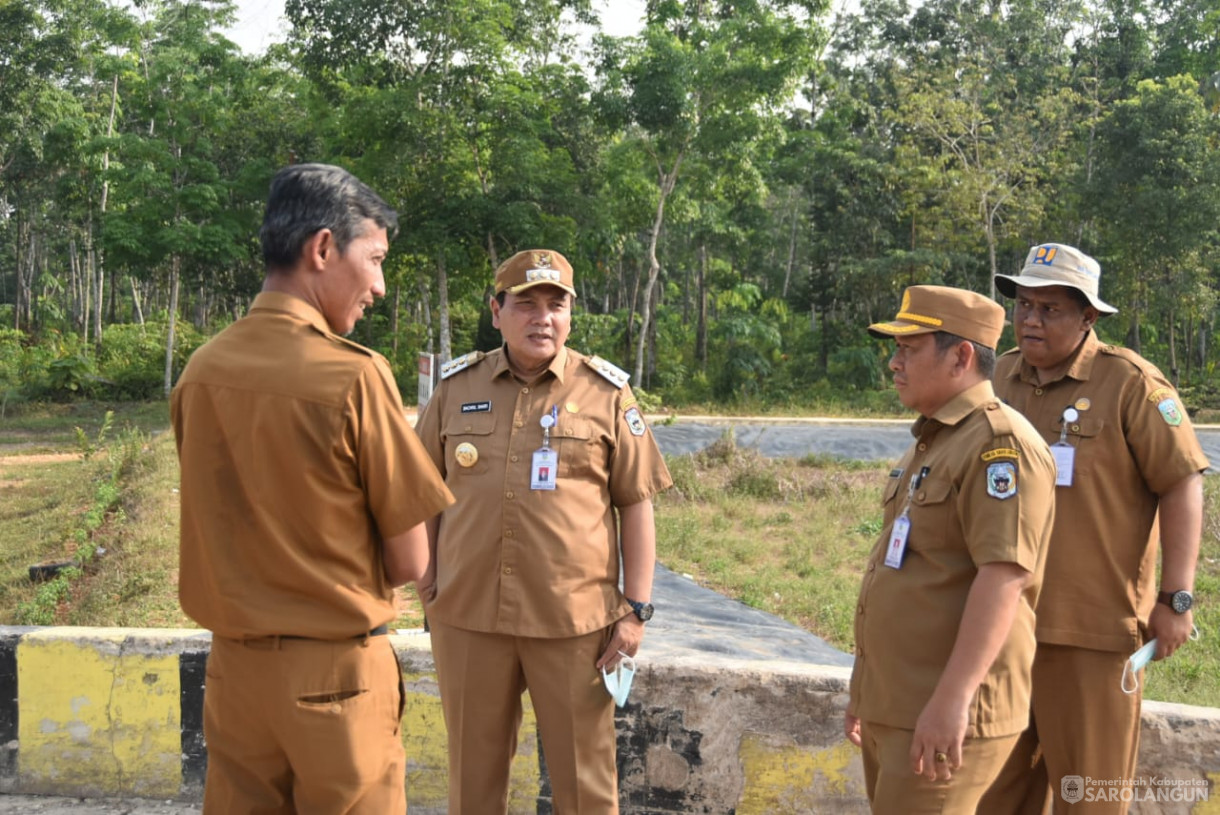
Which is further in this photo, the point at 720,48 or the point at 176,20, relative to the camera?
the point at 176,20

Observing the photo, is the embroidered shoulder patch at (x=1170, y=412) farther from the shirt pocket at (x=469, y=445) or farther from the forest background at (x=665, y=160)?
the forest background at (x=665, y=160)

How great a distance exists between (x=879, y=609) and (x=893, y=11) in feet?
89.0

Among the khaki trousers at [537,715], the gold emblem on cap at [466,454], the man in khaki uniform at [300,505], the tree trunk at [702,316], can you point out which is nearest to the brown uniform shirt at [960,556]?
the khaki trousers at [537,715]

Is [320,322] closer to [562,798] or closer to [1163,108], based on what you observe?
[562,798]

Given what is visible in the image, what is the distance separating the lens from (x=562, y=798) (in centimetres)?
261

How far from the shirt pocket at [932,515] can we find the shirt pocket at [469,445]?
3.66ft

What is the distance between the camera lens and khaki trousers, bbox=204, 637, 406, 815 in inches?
71.2

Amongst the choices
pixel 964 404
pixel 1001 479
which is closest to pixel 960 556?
pixel 1001 479

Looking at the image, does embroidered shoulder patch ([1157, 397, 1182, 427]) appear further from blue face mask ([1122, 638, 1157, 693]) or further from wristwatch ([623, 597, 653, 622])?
wristwatch ([623, 597, 653, 622])

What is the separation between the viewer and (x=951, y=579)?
2078 mm

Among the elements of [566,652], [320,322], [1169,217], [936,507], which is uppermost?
[1169,217]

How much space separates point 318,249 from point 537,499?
1048mm

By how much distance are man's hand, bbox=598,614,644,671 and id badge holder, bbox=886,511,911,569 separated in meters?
0.75

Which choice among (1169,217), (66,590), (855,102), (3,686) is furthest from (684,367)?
(3,686)
